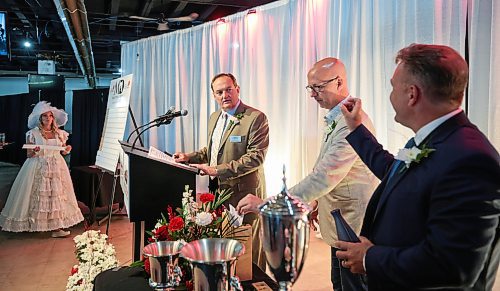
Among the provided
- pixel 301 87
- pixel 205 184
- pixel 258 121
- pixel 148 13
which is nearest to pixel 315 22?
pixel 301 87

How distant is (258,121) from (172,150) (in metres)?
3.32

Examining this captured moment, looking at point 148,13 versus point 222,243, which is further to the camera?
point 148,13

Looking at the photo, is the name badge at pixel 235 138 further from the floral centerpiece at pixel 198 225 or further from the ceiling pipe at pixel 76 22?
the ceiling pipe at pixel 76 22

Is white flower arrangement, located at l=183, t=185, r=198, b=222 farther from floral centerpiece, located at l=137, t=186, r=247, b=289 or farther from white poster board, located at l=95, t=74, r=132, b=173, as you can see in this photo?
white poster board, located at l=95, t=74, r=132, b=173

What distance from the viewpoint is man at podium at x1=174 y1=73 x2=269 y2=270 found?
284 cm

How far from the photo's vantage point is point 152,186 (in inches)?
91.7

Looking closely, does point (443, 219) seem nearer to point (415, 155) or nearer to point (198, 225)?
point (415, 155)

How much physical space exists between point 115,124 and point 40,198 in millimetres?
1983

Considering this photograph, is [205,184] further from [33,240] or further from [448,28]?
[448,28]

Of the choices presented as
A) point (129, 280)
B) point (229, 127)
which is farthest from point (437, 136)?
point (229, 127)

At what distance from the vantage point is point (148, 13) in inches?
256

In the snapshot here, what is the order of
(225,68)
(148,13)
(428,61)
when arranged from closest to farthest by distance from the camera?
(428,61) < (225,68) < (148,13)

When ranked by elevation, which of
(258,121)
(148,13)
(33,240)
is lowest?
(33,240)

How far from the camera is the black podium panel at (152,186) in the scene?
2268 millimetres
